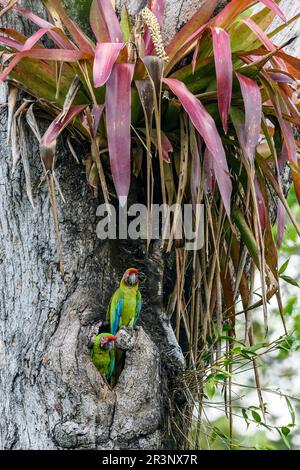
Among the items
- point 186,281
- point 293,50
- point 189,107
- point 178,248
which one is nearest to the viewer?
point 189,107

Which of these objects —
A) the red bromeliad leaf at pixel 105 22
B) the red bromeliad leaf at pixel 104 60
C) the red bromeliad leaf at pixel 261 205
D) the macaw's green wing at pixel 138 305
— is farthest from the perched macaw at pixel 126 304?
the red bromeliad leaf at pixel 105 22

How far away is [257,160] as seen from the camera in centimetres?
232

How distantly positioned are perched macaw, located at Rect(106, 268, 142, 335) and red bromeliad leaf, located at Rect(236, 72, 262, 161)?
20.6 inches

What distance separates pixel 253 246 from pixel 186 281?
307mm

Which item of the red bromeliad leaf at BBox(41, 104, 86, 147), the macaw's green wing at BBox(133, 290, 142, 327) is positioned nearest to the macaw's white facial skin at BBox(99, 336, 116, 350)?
the macaw's green wing at BBox(133, 290, 142, 327)

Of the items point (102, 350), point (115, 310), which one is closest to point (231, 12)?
point (115, 310)

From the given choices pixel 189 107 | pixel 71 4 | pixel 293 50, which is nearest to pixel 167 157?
pixel 189 107

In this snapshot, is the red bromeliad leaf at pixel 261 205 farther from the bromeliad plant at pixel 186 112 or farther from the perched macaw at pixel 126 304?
the perched macaw at pixel 126 304

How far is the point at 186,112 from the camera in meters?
2.23

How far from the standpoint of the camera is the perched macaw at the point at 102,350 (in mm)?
2102

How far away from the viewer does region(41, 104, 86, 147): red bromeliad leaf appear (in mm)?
2059

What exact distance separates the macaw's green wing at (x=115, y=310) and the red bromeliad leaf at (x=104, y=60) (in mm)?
641

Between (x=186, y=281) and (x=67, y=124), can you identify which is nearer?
(x=67, y=124)

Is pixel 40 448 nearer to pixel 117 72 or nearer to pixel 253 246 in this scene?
pixel 253 246
